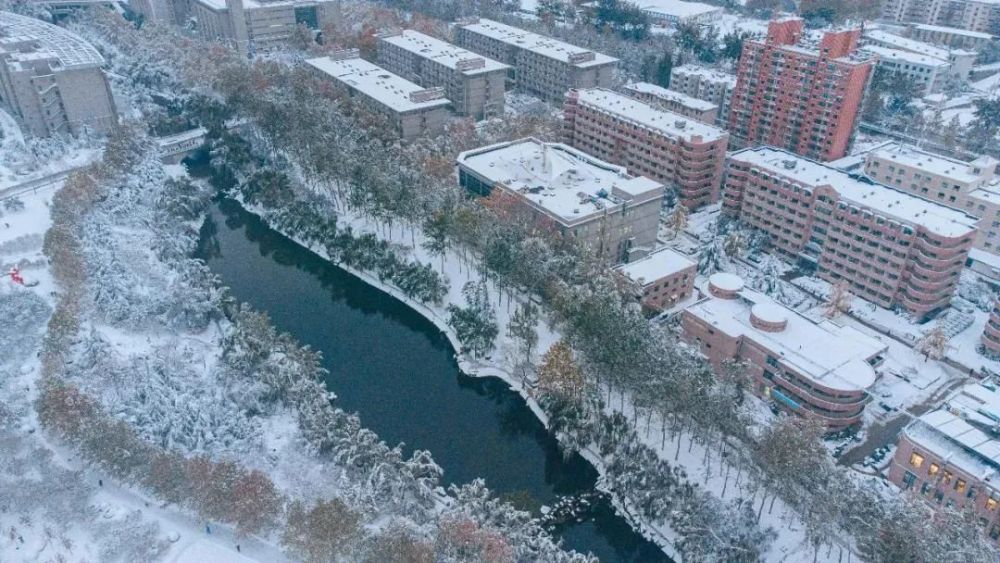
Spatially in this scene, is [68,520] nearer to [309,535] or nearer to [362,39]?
[309,535]

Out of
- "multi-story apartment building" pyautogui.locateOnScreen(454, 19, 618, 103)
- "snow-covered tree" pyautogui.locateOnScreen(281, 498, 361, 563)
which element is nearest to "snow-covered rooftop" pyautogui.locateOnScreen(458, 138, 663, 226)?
"multi-story apartment building" pyautogui.locateOnScreen(454, 19, 618, 103)

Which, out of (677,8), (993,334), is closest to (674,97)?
(993,334)

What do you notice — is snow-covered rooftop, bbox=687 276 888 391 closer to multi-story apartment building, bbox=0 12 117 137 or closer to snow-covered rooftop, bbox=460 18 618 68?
snow-covered rooftop, bbox=460 18 618 68

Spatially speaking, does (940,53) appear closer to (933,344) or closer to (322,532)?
(933,344)

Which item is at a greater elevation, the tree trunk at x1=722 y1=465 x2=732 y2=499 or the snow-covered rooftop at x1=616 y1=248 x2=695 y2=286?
the snow-covered rooftop at x1=616 y1=248 x2=695 y2=286

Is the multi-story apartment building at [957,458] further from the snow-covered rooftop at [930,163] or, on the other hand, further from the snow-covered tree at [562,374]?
the snow-covered rooftop at [930,163]

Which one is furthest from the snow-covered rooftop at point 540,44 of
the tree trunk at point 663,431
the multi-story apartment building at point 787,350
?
the tree trunk at point 663,431

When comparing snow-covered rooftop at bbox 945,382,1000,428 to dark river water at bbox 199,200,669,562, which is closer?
snow-covered rooftop at bbox 945,382,1000,428

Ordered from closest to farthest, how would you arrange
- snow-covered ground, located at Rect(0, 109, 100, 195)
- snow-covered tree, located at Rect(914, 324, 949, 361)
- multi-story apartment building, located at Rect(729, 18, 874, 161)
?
snow-covered tree, located at Rect(914, 324, 949, 361), multi-story apartment building, located at Rect(729, 18, 874, 161), snow-covered ground, located at Rect(0, 109, 100, 195)
